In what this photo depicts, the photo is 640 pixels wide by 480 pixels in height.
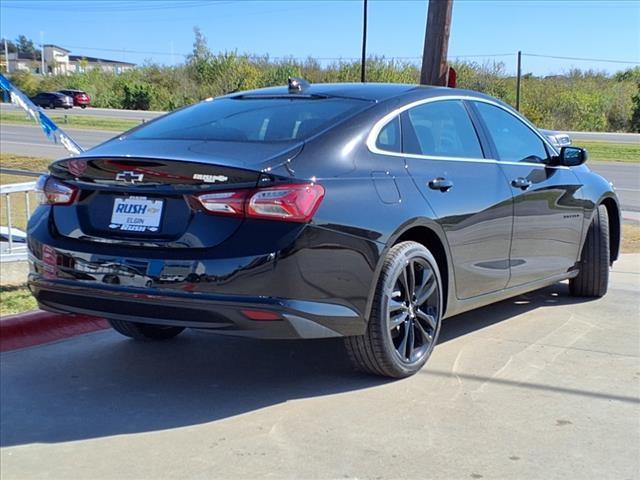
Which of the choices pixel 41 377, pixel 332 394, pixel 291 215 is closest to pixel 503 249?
pixel 332 394

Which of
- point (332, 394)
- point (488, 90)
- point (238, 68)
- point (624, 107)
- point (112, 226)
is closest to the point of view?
point (112, 226)

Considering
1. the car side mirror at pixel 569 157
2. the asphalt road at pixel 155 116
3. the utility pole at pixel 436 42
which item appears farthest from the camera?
the asphalt road at pixel 155 116

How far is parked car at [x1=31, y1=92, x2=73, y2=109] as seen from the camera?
5325cm

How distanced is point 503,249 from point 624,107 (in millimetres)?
36231

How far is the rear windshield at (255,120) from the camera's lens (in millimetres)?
4469

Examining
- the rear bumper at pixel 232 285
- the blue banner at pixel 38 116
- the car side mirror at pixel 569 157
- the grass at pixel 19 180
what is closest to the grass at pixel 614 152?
the grass at pixel 19 180

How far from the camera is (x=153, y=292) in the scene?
3.95m

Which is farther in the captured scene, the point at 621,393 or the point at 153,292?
the point at 621,393

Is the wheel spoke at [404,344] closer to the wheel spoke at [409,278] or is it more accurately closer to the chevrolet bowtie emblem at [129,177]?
the wheel spoke at [409,278]

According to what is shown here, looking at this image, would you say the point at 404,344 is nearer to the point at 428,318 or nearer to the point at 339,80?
the point at 428,318

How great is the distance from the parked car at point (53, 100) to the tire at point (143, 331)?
51081 millimetres

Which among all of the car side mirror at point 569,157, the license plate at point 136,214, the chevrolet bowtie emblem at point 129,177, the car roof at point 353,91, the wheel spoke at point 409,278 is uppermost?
the car roof at point 353,91

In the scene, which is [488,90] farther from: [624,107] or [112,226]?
[112,226]

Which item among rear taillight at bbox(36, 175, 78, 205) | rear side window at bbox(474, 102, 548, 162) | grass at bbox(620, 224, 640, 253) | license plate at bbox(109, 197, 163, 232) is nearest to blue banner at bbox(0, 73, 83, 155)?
rear taillight at bbox(36, 175, 78, 205)
